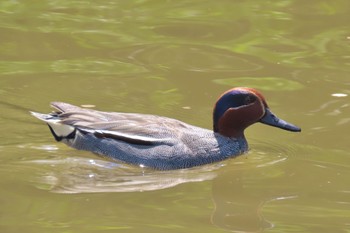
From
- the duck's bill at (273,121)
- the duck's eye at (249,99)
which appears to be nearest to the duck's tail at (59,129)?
the duck's eye at (249,99)

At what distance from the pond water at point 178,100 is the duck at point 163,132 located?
16cm

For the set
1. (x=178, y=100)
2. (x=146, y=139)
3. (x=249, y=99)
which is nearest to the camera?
(x=146, y=139)

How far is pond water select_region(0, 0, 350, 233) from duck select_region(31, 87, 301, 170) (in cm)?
16

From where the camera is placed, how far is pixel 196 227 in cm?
922

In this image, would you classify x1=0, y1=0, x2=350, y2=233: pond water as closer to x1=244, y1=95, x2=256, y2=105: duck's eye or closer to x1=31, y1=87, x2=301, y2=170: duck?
x1=31, y1=87, x2=301, y2=170: duck

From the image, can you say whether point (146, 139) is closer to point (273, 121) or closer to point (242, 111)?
point (242, 111)

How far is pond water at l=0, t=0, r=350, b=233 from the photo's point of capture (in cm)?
963

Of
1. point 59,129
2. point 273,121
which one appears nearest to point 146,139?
point 59,129

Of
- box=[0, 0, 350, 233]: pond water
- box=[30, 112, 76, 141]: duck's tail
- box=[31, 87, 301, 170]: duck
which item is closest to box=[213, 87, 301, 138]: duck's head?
box=[31, 87, 301, 170]: duck

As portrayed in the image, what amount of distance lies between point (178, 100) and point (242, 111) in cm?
146

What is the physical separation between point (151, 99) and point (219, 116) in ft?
5.01

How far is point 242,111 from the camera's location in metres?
11.7

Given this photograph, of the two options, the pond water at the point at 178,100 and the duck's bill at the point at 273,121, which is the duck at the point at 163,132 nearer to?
the duck's bill at the point at 273,121

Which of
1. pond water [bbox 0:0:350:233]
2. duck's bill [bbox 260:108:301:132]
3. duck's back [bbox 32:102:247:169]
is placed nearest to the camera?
pond water [bbox 0:0:350:233]
